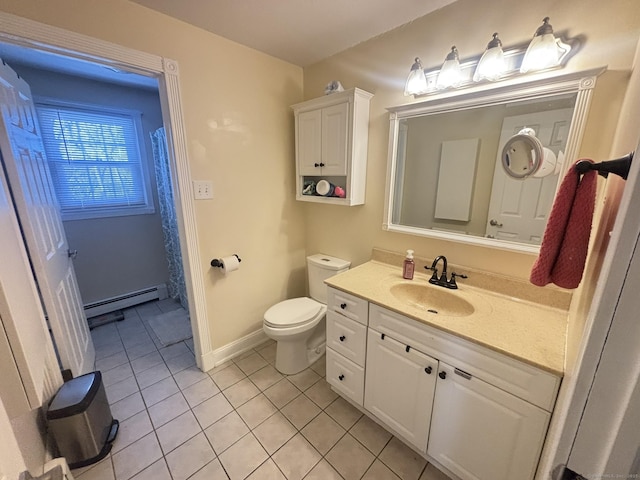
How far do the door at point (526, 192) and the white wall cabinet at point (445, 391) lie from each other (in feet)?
2.23

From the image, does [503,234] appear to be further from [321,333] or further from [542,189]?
[321,333]

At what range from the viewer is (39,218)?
1.42 m

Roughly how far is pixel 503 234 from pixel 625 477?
1.15 meters

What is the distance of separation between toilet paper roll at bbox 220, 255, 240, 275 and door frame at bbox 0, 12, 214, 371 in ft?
0.51

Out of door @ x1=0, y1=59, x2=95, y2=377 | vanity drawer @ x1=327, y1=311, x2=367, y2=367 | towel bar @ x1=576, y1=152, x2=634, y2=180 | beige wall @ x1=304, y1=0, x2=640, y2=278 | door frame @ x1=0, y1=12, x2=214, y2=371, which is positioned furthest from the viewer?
vanity drawer @ x1=327, y1=311, x2=367, y2=367

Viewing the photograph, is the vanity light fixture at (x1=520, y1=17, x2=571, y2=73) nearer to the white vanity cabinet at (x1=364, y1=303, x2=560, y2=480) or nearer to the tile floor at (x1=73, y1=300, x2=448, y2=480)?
the white vanity cabinet at (x1=364, y1=303, x2=560, y2=480)

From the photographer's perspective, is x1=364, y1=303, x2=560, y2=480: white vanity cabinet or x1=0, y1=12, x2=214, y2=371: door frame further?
x1=0, y1=12, x2=214, y2=371: door frame

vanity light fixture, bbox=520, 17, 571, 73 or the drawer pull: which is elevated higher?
vanity light fixture, bbox=520, 17, 571, 73

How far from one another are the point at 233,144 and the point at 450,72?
1393 millimetres

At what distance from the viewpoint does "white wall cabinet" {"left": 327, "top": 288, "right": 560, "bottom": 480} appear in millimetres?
937

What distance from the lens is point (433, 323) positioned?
1112 millimetres

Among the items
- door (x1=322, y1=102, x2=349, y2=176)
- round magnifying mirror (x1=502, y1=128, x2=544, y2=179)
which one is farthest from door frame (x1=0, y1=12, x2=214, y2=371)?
round magnifying mirror (x1=502, y1=128, x2=544, y2=179)

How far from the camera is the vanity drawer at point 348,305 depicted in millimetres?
1391

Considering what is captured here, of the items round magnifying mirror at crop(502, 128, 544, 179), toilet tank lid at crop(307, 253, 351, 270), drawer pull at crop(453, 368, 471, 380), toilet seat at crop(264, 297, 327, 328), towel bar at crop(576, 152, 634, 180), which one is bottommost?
toilet seat at crop(264, 297, 327, 328)
